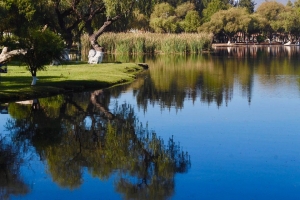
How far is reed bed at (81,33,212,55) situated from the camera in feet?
176

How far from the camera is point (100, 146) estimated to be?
1363 cm

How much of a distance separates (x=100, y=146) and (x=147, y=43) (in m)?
42.2

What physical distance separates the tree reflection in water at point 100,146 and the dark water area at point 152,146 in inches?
0.9

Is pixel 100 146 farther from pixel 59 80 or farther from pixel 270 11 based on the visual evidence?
pixel 270 11

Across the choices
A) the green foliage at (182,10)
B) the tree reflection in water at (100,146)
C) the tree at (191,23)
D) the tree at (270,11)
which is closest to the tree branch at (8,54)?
the tree reflection in water at (100,146)

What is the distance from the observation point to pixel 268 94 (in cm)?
2392

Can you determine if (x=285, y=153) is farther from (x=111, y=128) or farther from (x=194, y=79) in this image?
(x=194, y=79)

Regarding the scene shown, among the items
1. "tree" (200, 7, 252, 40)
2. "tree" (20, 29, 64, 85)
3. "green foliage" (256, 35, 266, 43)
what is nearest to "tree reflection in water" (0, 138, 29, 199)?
"tree" (20, 29, 64, 85)

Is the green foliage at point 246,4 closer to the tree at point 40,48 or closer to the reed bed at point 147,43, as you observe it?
the reed bed at point 147,43

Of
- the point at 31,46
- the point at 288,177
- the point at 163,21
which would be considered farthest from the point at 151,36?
the point at 288,177

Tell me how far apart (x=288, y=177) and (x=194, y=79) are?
1967 centimetres

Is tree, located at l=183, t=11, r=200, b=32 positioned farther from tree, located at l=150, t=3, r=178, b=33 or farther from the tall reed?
the tall reed

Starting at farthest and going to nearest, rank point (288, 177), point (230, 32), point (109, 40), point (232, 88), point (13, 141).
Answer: point (230, 32) < point (109, 40) < point (232, 88) < point (13, 141) < point (288, 177)

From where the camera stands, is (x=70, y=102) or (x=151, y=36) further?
(x=151, y=36)
